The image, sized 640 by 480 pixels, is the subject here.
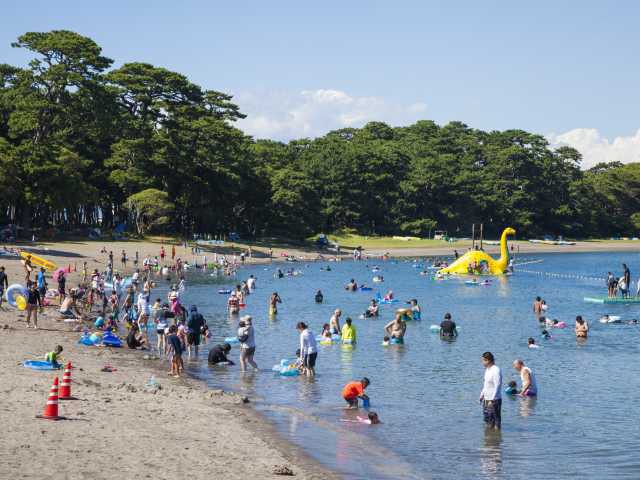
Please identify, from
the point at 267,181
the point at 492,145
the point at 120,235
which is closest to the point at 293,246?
the point at 267,181

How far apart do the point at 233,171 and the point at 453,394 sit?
74.2m

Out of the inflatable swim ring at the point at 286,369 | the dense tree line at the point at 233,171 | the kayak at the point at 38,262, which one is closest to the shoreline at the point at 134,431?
→ the inflatable swim ring at the point at 286,369

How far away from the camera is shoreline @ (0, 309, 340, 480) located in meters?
13.4

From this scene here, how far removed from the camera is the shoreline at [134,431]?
13.4 meters

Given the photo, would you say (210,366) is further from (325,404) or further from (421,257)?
(421,257)

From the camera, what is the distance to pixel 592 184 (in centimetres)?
14700

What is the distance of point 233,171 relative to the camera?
95.8 metres

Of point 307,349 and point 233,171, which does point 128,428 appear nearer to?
point 307,349

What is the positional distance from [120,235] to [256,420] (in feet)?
222

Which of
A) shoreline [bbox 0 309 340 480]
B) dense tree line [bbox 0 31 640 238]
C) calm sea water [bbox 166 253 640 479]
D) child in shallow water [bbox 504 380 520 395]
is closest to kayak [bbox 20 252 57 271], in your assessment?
calm sea water [bbox 166 253 640 479]

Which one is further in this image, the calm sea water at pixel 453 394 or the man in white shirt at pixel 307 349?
the man in white shirt at pixel 307 349

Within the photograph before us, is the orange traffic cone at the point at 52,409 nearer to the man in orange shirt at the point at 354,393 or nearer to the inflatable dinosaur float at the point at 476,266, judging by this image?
the man in orange shirt at the point at 354,393

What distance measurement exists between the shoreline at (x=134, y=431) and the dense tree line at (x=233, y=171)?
50.2m

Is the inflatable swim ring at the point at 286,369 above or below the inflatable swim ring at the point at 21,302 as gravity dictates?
below
